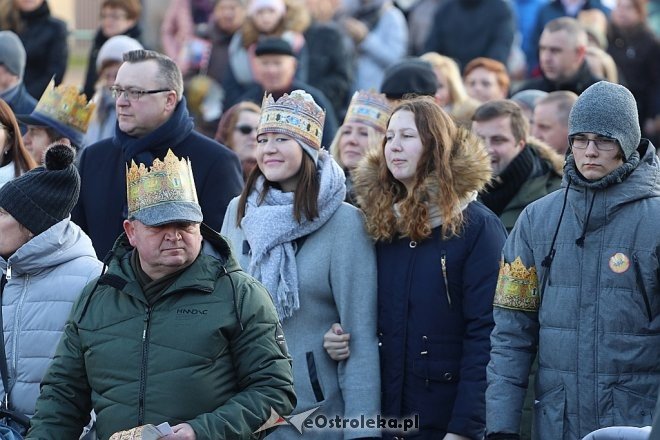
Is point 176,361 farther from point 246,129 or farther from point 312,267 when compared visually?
point 246,129

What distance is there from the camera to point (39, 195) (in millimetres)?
6305

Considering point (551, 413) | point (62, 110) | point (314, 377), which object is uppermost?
point (62, 110)

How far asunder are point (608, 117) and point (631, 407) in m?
1.19

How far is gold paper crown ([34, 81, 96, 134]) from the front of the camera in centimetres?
852

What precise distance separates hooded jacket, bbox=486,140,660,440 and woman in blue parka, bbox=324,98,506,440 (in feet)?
1.15

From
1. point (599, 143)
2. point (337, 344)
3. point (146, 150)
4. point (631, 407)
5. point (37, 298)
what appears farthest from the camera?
point (146, 150)

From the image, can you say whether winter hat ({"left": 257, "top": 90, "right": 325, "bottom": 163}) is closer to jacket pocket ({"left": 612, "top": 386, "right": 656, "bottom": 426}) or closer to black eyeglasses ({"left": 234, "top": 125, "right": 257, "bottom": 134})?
jacket pocket ({"left": 612, "top": 386, "right": 656, "bottom": 426})

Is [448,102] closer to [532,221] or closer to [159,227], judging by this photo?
[532,221]

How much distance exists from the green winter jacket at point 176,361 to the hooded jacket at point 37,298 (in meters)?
0.53

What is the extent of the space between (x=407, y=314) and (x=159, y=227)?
145cm

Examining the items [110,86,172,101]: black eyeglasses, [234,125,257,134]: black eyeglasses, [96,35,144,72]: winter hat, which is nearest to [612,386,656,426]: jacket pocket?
[110,86,172,101]: black eyeglasses

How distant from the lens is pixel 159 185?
561 centimetres

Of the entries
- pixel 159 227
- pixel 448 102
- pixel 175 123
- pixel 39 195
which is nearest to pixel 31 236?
pixel 39 195

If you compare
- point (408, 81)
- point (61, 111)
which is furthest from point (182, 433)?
point (408, 81)
